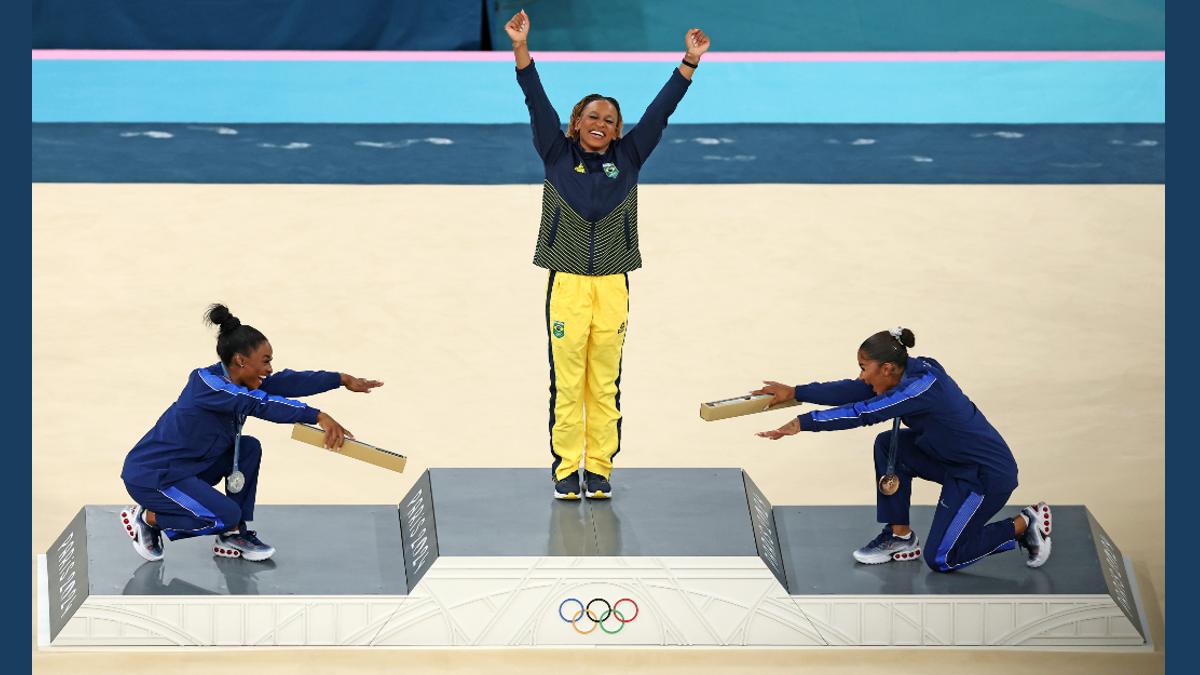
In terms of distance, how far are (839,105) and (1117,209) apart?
1914mm

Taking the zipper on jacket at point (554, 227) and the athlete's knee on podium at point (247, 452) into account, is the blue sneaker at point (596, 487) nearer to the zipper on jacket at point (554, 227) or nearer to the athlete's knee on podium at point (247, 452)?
the zipper on jacket at point (554, 227)

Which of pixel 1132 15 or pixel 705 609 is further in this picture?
pixel 1132 15

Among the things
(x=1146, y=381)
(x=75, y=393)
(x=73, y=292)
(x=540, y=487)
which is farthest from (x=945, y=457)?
(x=73, y=292)

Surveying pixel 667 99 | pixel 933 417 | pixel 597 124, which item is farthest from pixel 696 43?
pixel 933 417

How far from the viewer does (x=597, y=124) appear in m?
6.77

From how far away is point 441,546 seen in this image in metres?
6.69

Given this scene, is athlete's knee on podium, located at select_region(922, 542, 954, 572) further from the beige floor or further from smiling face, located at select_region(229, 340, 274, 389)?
smiling face, located at select_region(229, 340, 274, 389)

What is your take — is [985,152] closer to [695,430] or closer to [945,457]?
[695,430]

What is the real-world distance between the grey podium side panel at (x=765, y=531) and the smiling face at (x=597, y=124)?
1.42 metres

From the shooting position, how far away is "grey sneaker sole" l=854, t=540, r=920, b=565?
6848 millimetres

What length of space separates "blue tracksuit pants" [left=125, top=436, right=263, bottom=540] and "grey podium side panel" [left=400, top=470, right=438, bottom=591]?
0.61 m

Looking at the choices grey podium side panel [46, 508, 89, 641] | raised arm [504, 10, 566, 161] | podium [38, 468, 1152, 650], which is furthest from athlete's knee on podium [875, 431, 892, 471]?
grey podium side panel [46, 508, 89, 641]

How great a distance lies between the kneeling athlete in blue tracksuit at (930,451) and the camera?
655 centimetres

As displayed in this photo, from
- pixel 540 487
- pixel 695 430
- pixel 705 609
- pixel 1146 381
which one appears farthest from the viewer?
pixel 1146 381
